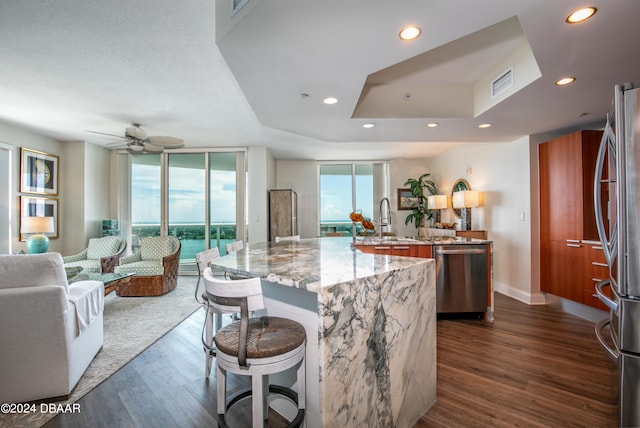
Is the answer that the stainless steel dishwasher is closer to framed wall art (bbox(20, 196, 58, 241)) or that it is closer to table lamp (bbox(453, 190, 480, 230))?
table lamp (bbox(453, 190, 480, 230))

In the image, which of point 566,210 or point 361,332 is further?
point 566,210

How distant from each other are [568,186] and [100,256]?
7.03 m

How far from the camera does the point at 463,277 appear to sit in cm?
332

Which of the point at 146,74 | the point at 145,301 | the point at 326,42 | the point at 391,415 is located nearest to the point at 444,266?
the point at 391,415

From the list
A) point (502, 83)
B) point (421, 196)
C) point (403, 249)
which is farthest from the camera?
Answer: point (421, 196)

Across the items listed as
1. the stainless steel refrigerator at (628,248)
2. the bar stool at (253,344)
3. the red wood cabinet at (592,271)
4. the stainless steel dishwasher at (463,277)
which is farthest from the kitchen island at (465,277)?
the bar stool at (253,344)

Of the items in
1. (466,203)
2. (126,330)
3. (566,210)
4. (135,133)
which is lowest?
(126,330)

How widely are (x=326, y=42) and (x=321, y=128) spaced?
183 centimetres

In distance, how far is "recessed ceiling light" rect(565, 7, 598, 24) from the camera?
5.23ft

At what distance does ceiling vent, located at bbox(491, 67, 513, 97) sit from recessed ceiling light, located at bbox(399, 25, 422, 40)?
1418mm

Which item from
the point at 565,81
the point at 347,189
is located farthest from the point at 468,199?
the point at 347,189

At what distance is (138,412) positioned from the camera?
1812mm

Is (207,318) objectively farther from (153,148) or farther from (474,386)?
(153,148)

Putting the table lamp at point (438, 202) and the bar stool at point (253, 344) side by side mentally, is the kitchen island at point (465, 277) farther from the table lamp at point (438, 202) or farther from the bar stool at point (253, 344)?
the table lamp at point (438, 202)
